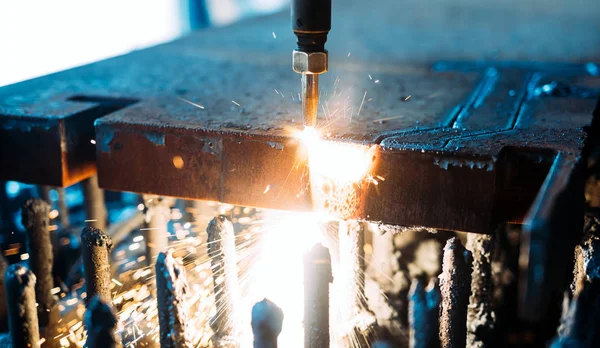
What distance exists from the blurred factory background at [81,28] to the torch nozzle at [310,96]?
4.89 ft

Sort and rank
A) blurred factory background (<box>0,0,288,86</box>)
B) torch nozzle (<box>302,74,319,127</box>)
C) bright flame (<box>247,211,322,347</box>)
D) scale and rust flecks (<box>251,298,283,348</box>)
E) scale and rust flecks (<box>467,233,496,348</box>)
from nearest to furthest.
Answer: scale and rust flecks (<box>251,298,283,348</box>)
torch nozzle (<box>302,74,319,127</box>)
scale and rust flecks (<box>467,233,496,348</box>)
bright flame (<box>247,211,322,347</box>)
blurred factory background (<box>0,0,288,86</box>)

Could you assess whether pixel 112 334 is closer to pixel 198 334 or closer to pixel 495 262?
pixel 198 334

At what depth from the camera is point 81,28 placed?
416cm

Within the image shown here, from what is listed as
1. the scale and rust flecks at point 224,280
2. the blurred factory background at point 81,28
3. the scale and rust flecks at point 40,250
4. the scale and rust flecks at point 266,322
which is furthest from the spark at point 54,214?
the scale and rust flecks at point 266,322

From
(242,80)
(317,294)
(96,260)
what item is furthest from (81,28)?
(317,294)

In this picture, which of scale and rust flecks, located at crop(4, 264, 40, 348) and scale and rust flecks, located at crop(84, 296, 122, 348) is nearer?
scale and rust flecks, located at crop(84, 296, 122, 348)

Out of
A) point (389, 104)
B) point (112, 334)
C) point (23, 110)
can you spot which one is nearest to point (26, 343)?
point (112, 334)

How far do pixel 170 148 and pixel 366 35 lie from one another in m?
2.67

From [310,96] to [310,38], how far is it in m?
0.16

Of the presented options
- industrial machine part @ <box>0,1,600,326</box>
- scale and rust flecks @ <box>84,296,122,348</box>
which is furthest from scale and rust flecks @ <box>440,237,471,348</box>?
scale and rust flecks @ <box>84,296,122,348</box>

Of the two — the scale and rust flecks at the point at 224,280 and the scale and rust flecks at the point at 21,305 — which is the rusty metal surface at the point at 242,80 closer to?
the scale and rust flecks at the point at 224,280

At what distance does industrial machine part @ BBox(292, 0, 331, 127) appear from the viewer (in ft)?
4.94

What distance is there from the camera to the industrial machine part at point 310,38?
150cm

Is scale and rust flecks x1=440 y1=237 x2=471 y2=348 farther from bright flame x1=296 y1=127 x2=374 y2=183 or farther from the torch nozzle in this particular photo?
the torch nozzle
